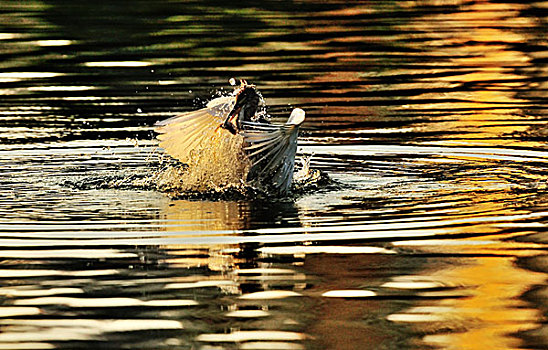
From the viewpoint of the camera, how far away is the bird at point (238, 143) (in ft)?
40.4

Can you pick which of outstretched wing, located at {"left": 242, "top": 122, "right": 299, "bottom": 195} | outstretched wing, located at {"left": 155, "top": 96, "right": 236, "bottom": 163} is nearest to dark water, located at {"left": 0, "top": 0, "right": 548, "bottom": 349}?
outstretched wing, located at {"left": 242, "top": 122, "right": 299, "bottom": 195}

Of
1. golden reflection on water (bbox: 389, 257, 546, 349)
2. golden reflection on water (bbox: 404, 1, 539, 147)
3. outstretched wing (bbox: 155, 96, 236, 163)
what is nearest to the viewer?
golden reflection on water (bbox: 389, 257, 546, 349)

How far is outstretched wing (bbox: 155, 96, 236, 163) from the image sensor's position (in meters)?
12.7

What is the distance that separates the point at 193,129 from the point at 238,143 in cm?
55

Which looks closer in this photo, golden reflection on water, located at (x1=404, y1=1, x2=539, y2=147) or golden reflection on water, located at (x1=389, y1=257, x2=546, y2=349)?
golden reflection on water, located at (x1=389, y1=257, x2=546, y2=349)

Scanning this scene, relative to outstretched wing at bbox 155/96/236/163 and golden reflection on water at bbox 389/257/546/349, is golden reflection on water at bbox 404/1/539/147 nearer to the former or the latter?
outstretched wing at bbox 155/96/236/163

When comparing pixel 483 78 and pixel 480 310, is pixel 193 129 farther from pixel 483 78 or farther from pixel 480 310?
pixel 483 78

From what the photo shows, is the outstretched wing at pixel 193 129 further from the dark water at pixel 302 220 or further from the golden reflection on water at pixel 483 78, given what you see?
the golden reflection on water at pixel 483 78

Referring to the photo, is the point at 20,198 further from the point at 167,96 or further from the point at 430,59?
the point at 430,59

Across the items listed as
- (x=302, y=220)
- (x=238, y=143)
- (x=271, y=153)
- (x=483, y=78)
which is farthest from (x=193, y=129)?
(x=483, y=78)

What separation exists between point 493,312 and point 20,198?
17.1 feet

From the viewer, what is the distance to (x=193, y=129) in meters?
12.9

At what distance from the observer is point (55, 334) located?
319 inches

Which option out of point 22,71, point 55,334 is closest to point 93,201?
point 55,334
